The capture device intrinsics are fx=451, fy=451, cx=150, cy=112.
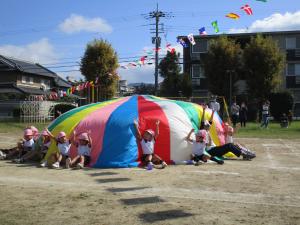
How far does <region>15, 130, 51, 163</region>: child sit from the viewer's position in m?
11.5

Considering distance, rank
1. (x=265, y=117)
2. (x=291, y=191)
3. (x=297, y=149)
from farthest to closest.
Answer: (x=265, y=117)
(x=297, y=149)
(x=291, y=191)

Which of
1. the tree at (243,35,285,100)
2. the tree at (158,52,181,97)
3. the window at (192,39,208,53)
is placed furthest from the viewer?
the tree at (158,52,181,97)

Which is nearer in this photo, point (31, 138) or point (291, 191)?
point (291, 191)

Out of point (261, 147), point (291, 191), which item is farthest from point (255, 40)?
point (291, 191)

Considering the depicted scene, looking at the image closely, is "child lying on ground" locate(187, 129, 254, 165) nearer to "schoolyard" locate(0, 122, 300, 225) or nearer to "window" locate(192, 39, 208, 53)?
"schoolyard" locate(0, 122, 300, 225)

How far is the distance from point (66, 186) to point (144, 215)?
2.47 metres

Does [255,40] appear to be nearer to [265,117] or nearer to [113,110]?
[265,117]

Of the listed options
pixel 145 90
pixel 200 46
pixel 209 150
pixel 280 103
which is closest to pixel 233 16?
pixel 209 150

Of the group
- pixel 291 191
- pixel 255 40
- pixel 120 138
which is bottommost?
pixel 291 191

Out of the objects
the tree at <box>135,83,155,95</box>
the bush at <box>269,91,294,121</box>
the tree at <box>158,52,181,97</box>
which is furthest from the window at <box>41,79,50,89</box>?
the bush at <box>269,91,294,121</box>

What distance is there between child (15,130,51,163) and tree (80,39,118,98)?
75.7ft

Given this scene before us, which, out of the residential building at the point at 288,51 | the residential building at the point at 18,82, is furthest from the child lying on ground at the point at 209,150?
the residential building at the point at 288,51

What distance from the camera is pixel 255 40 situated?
35219mm

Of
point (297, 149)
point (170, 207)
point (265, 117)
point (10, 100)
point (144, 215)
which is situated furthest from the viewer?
point (10, 100)
